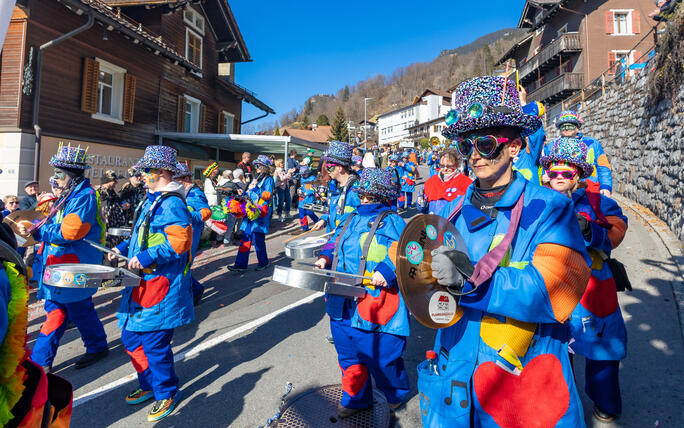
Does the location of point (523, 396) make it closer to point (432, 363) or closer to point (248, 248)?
point (432, 363)

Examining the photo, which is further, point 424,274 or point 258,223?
point 258,223

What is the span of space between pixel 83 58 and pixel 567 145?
44.9 feet

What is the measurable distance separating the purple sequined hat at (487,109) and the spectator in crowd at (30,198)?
328 inches

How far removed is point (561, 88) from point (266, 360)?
31.7m

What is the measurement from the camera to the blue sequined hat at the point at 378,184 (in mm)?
3080

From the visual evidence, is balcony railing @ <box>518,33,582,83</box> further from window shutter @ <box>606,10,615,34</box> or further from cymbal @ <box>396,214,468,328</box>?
cymbal @ <box>396,214,468,328</box>

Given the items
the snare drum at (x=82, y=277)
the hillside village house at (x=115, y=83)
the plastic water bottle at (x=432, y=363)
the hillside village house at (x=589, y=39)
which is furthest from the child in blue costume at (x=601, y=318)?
the hillside village house at (x=589, y=39)

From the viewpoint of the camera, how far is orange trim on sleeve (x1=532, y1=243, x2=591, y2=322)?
1345 millimetres

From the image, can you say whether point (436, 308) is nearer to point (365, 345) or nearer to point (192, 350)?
point (365, 345)

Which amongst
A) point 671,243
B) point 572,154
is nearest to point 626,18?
point 671,243

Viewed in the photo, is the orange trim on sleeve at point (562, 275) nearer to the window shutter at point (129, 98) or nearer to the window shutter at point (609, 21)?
the window shutter at point (129, 98)

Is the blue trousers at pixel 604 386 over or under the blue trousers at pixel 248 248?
under

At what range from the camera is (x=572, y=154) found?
2859mm

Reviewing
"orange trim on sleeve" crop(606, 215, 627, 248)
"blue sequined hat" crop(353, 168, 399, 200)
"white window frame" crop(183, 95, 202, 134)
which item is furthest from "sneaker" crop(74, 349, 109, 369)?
"white window frame" crop(183, 95, 202, 134)
